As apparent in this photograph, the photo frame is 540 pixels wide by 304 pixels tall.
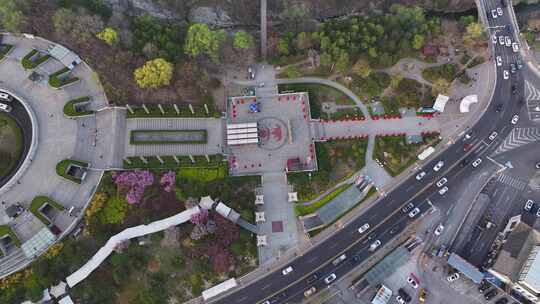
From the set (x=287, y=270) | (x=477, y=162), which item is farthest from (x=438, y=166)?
(x=287, y=270)

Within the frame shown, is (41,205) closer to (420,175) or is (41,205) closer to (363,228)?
(363,228)

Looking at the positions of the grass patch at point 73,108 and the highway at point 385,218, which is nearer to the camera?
the highway at point 385,218

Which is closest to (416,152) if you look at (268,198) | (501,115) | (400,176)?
(400,176)

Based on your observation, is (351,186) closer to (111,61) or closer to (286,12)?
(286,12)

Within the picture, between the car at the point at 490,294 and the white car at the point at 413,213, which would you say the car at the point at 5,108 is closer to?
the white car at the point at 413,213

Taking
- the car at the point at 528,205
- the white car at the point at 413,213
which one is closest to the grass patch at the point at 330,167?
the white car at the point at 413,213

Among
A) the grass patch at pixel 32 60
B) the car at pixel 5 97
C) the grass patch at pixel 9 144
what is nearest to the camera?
the grass patch at pixel 9 144
